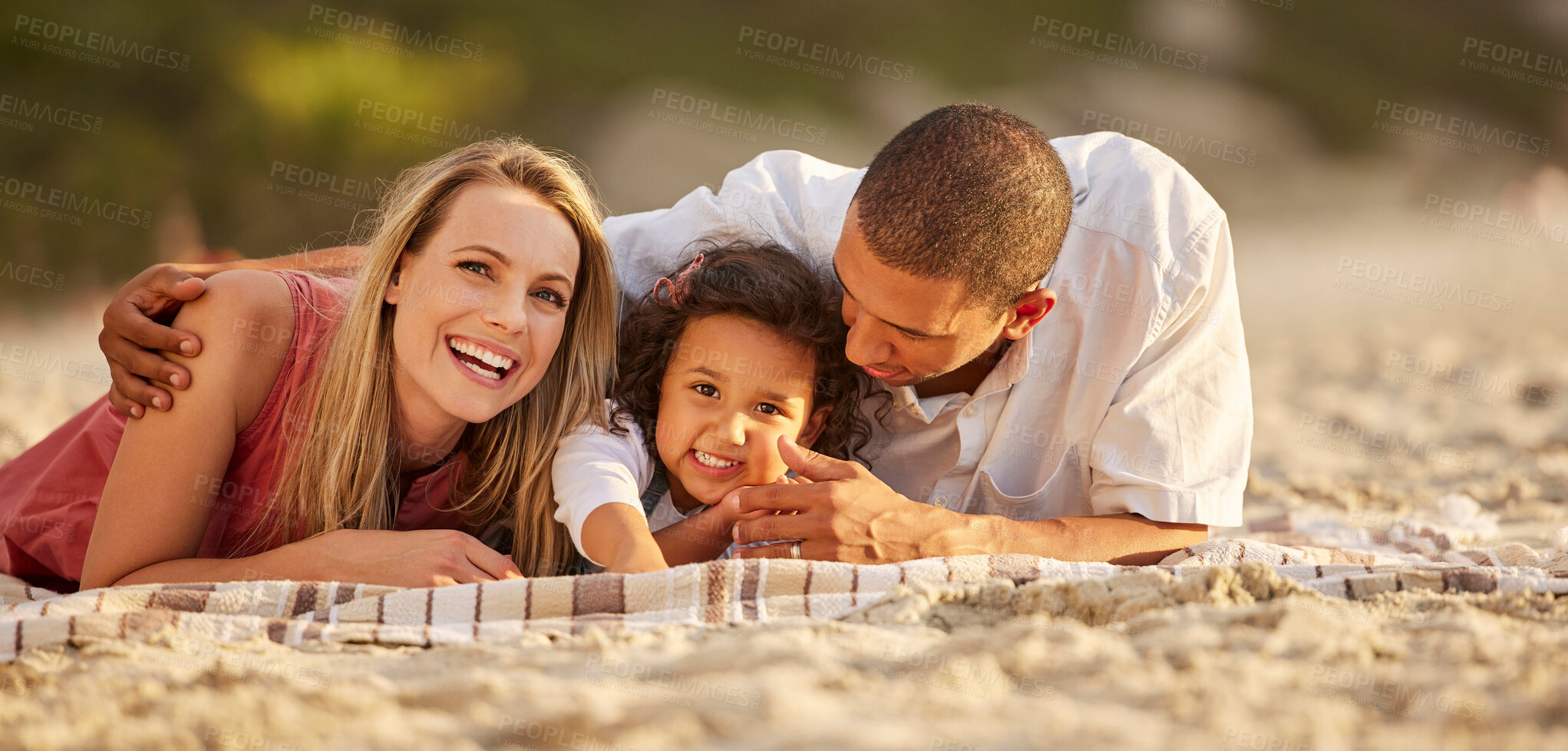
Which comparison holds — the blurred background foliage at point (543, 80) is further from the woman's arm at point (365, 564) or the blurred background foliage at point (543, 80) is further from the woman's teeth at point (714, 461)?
the woman's arm at point (365, 564)

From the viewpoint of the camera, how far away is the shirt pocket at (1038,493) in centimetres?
285

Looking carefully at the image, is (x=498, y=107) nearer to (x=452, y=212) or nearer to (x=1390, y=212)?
(x=452, y=212)

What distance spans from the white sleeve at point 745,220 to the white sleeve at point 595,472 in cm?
60

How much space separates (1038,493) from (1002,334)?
46cm

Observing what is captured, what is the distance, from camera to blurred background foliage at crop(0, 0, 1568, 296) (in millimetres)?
8477

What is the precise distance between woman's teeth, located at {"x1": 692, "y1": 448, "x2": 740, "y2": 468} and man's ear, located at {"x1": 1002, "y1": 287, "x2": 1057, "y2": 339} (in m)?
0.74

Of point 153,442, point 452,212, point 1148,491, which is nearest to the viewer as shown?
point 153,442

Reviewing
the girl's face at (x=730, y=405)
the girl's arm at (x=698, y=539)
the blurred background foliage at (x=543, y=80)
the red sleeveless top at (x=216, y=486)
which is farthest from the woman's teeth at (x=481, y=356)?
the blurred background foliage at (x=543, y=80)

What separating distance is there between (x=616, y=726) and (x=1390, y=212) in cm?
1108

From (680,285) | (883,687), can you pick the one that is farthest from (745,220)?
(883,687)

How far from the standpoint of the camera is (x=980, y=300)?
2410mm

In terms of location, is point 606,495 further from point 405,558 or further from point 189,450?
point 189,450

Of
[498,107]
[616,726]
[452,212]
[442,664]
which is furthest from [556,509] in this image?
[498,107]

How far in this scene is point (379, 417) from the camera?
2.36 meters
